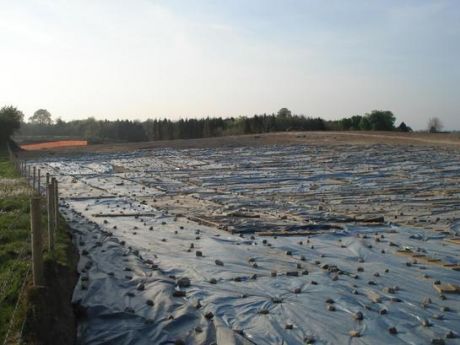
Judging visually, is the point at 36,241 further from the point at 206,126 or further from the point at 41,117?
the point at 41,117

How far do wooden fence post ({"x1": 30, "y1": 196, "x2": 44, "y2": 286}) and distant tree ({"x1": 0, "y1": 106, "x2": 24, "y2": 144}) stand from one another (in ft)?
168

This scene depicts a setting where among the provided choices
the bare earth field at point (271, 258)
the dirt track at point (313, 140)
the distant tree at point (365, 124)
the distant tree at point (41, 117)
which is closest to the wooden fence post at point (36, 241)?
the bare earth field at point (271, 258)

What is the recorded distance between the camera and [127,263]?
9547 millimetres

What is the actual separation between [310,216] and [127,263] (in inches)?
228

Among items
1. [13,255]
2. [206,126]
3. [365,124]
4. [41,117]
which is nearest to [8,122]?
[206,126]

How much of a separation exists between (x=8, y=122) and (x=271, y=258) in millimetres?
50262

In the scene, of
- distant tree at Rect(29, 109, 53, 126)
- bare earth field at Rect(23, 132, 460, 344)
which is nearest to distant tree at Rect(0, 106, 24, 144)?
bare earth field at Rect(23, 132, 460, 344)

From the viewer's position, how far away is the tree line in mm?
62312

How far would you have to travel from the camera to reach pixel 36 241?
6.50m

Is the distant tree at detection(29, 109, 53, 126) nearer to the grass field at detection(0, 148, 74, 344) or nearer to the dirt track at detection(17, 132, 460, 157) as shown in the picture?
the dirt track at detection(17, 132, 460, 157)

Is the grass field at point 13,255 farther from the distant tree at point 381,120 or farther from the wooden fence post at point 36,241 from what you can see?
the distant tree at point 381,120

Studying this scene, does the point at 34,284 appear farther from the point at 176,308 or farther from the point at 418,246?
the point at 418,246

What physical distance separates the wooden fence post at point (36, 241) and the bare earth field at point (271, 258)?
2.59 feet

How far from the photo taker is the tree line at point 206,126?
6231 centimetres
